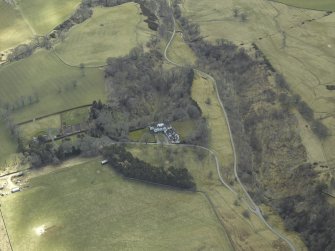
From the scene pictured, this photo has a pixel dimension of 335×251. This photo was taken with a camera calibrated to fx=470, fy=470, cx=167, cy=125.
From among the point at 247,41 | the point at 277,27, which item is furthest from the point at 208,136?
the point at 277,27

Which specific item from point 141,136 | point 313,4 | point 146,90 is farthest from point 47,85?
point 313,4

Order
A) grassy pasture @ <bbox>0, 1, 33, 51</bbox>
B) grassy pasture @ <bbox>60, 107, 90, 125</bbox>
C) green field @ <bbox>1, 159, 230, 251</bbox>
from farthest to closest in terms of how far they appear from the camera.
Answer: grassy pasture @ <bbox>0, 1, 33, 51</bbox> → grassy pasture @ <bbox>60, 107, 90, 125</bbox> → green field @ <bbox>1, 159, 230, 251</bbox>

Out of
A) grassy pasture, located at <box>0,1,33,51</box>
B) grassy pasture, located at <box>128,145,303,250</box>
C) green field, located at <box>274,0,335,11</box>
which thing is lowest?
grassy pasture, located at <box>128,145,303,250</box>

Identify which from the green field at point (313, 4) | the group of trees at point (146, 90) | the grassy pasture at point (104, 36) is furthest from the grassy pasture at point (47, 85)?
the green field at point (313, 4)

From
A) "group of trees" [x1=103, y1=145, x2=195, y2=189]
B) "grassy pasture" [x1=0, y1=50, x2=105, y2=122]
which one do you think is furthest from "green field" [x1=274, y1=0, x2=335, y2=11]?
"group of trees" [x1=103, y1=145, x2=195, y2=189]

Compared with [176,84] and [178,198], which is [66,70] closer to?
[176,84]

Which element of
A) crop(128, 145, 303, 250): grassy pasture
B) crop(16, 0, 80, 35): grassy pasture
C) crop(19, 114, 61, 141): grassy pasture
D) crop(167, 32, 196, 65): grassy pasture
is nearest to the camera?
crop(128, 145, 303, 250): grassy pasture

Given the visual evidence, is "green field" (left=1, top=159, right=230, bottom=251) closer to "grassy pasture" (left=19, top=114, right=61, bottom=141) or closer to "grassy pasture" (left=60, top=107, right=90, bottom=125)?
"grassy pasture" (left=19, top=114, right=61, bottom=141)

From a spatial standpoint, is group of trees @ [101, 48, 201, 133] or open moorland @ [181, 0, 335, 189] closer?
group of trees @ [101, 48, 201, 133]
